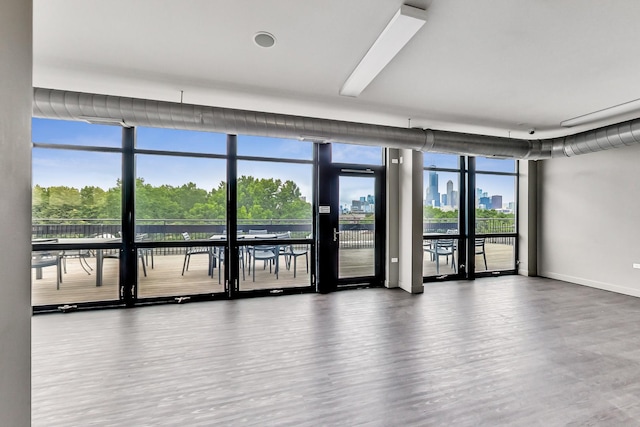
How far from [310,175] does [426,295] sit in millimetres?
2906

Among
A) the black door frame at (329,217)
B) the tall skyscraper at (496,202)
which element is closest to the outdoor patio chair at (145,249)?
the black door frame at (329,217)

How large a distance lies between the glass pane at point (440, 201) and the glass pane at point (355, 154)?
3.77 ft

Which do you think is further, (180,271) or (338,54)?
(180,271)

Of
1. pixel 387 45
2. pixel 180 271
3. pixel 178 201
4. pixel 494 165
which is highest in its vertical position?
pixel 387 45

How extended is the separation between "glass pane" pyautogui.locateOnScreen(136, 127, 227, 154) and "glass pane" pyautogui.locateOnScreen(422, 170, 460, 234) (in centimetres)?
402

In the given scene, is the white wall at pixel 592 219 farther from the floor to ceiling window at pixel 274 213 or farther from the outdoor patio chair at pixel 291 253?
the outdoor patio chair at pixel 291 253

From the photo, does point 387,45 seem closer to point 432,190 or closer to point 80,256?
point 432,190

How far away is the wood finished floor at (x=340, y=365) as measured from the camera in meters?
2.14

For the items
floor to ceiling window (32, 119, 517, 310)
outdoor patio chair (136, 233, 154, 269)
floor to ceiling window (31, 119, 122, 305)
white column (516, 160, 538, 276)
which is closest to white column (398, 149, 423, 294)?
floor to ceiling window (32, 119, 517, 310)

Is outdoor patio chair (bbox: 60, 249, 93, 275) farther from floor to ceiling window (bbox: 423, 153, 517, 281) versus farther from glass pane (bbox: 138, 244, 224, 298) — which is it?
floor to ceiling window (bbox: 423, 153, 517, 281)

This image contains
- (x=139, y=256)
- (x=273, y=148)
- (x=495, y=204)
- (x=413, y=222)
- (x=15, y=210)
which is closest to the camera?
(x=15, y=210)

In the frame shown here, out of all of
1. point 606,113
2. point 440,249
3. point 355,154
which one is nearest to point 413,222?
point 440,249

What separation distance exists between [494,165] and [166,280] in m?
6.86

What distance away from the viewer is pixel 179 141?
474cm
